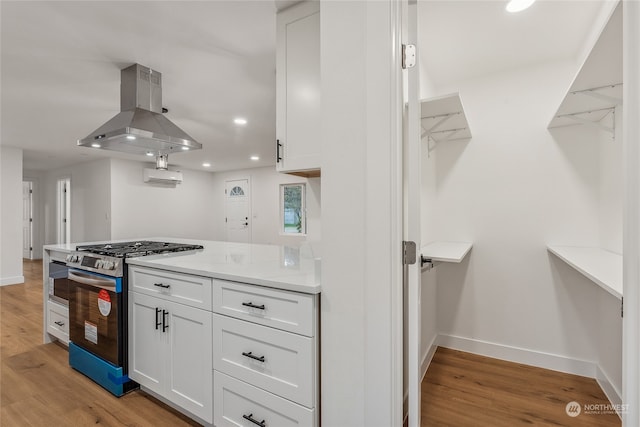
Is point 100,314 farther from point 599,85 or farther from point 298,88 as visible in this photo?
point 599,85

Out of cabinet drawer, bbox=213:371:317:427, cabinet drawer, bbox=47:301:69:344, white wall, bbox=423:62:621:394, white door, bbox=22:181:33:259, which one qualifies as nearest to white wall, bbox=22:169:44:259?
white door, bbox=22:181:33:259

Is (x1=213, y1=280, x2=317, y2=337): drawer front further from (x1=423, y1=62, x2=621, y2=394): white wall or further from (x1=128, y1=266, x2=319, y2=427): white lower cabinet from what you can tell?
(x1=423, y1=62, x2=621, y2=394): white wall

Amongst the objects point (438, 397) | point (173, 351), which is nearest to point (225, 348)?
point (173, 351)

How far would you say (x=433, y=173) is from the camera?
272 cm

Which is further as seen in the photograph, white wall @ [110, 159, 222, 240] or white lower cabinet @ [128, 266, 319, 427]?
white wall @ [110, 159, 222, 240]

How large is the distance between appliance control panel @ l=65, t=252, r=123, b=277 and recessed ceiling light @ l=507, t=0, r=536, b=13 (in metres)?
2.76

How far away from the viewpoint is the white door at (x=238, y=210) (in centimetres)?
810

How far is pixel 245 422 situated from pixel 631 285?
1.59 meters

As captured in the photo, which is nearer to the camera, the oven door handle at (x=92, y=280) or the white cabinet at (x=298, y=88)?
the white cabinet at (x=298, y=88)

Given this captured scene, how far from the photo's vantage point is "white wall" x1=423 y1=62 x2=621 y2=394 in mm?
2203

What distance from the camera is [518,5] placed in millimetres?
1671

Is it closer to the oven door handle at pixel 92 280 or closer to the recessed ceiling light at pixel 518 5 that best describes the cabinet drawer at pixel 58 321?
the oven door handle at pixel 92 280

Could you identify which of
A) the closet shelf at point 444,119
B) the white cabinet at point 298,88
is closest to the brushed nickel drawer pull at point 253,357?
the white cabinet at point 298,88

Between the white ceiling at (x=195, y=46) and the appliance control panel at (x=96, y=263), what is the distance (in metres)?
1.48
